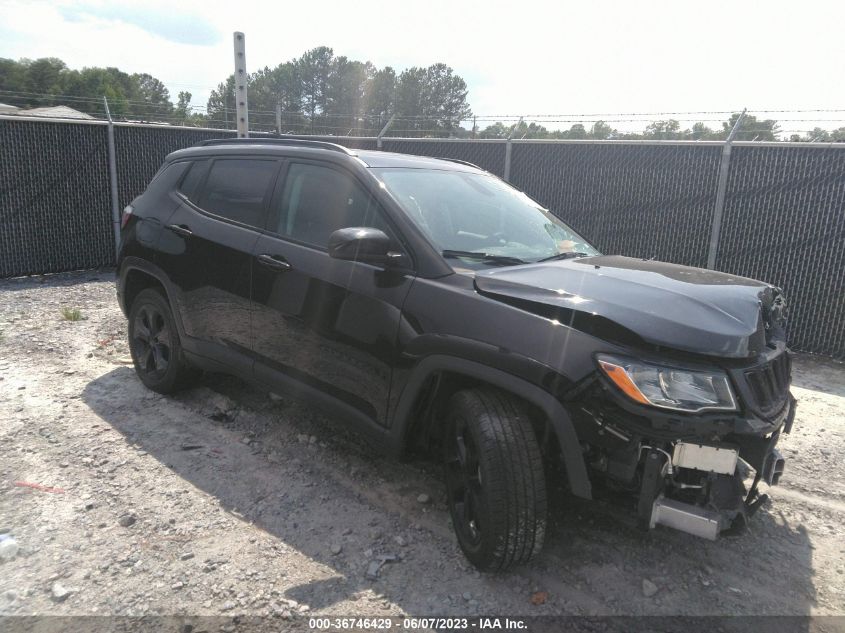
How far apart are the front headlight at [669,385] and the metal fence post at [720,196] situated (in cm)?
612

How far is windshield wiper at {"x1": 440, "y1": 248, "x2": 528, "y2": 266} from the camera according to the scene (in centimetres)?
313

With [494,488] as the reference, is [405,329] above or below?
above

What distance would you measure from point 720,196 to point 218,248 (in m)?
6.29

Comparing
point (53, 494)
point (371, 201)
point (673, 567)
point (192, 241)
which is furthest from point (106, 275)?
point (673, 567)

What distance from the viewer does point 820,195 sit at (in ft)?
23.5

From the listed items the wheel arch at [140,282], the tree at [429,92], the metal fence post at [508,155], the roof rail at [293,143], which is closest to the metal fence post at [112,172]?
the wheel arch at [140,282]

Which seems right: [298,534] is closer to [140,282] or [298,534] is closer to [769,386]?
[769,386]

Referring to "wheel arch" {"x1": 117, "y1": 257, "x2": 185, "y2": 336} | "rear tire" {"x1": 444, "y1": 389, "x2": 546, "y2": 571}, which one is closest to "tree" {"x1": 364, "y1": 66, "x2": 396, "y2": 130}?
"wheel arch" {"x1": 117, "y1": 257, "x2": 185, "y2": 336}

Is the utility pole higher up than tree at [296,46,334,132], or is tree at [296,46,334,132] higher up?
tree at [296,46,334,132]

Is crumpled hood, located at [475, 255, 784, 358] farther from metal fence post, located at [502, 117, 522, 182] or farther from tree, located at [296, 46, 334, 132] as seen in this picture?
tree, located at [296, 46, 334, 132]

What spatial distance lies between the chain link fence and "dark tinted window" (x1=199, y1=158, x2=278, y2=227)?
600 cm

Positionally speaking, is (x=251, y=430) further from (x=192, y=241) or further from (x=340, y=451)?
(x=192, y=241)

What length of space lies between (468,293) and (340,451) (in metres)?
1.66

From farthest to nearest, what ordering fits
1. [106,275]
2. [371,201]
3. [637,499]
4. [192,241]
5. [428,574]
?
[106,275] < [192,241] < [371,201] < [428,574] < [637,499]
